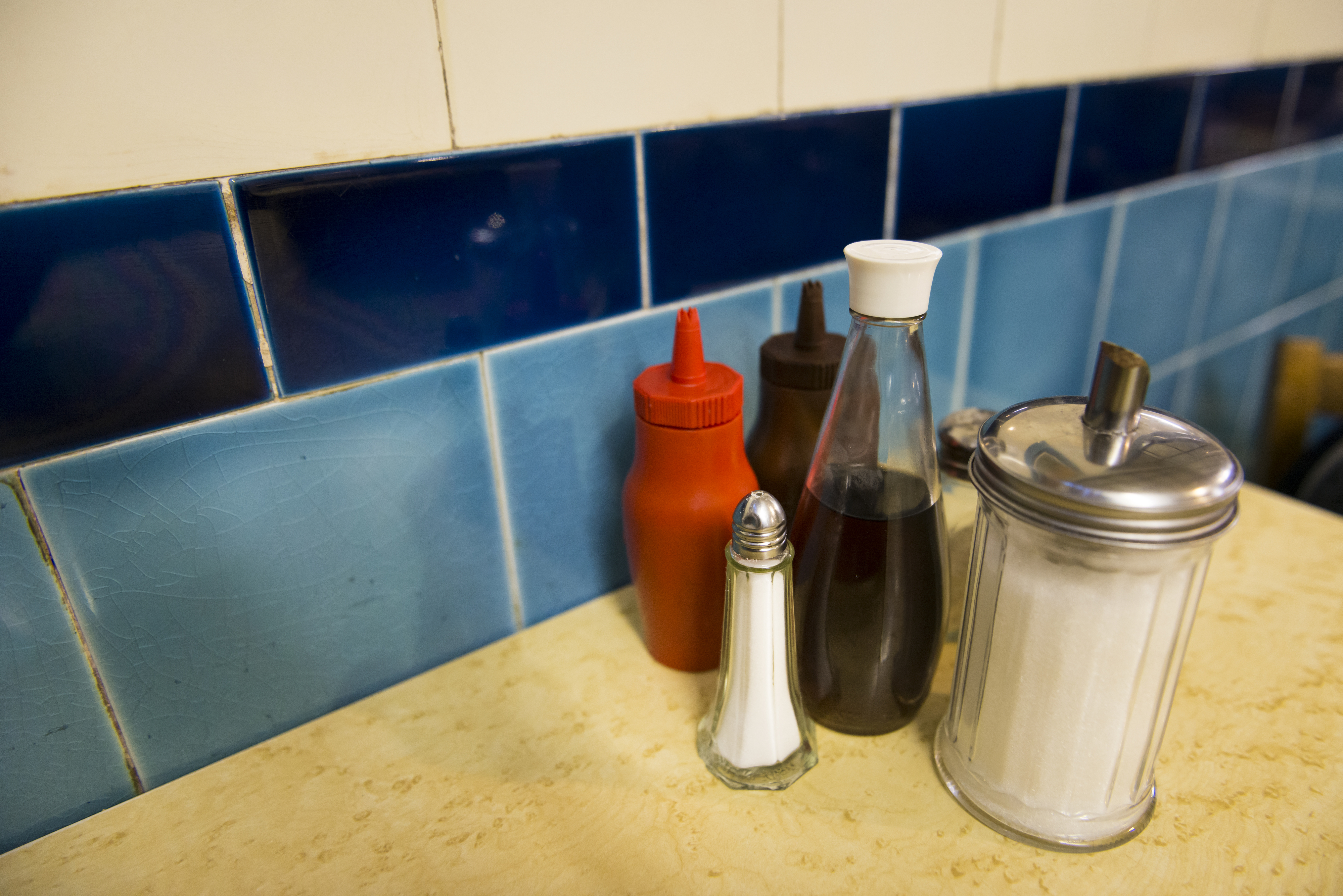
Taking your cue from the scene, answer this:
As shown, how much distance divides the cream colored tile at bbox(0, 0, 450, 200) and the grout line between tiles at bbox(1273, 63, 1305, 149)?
1.04m

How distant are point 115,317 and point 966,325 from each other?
2.13 feet

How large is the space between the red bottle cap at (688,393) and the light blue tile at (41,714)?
1.01 ft

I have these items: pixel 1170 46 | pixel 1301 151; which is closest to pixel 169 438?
pixel 1170 46

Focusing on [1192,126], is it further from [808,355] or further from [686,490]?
[686,490]

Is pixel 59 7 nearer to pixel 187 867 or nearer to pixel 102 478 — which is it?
pixel 102 478

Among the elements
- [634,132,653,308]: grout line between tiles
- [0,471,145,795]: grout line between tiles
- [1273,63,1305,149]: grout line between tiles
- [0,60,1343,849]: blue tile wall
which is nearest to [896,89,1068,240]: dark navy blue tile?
[0,60,1343,849]: blue tile wall

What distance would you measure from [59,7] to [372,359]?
20 cm

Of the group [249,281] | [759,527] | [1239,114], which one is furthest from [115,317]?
[1239,114]

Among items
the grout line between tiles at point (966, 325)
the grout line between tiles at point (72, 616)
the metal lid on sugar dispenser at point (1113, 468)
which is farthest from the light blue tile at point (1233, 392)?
the grout line between tiles at point (72, 616)

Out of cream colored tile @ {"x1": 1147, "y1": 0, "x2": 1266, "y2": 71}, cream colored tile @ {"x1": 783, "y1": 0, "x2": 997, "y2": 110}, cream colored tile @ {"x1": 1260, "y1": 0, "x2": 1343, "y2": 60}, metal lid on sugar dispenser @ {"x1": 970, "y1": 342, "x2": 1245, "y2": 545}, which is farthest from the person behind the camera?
cream colored tile @ {"x1": 1260, "y1": 0, "x2": 1343, "y2": 60}

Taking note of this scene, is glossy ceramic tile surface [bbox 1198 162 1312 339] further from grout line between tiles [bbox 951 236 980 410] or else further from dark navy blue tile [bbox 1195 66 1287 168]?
grout line between tiles [bbox 951 236 980 410]

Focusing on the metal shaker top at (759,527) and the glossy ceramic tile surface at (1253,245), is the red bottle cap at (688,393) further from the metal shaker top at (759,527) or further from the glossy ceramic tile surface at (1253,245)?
the glossy ceramic tile surface at (1253,245)

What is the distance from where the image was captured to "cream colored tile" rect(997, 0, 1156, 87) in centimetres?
69

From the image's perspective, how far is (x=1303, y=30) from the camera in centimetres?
96
